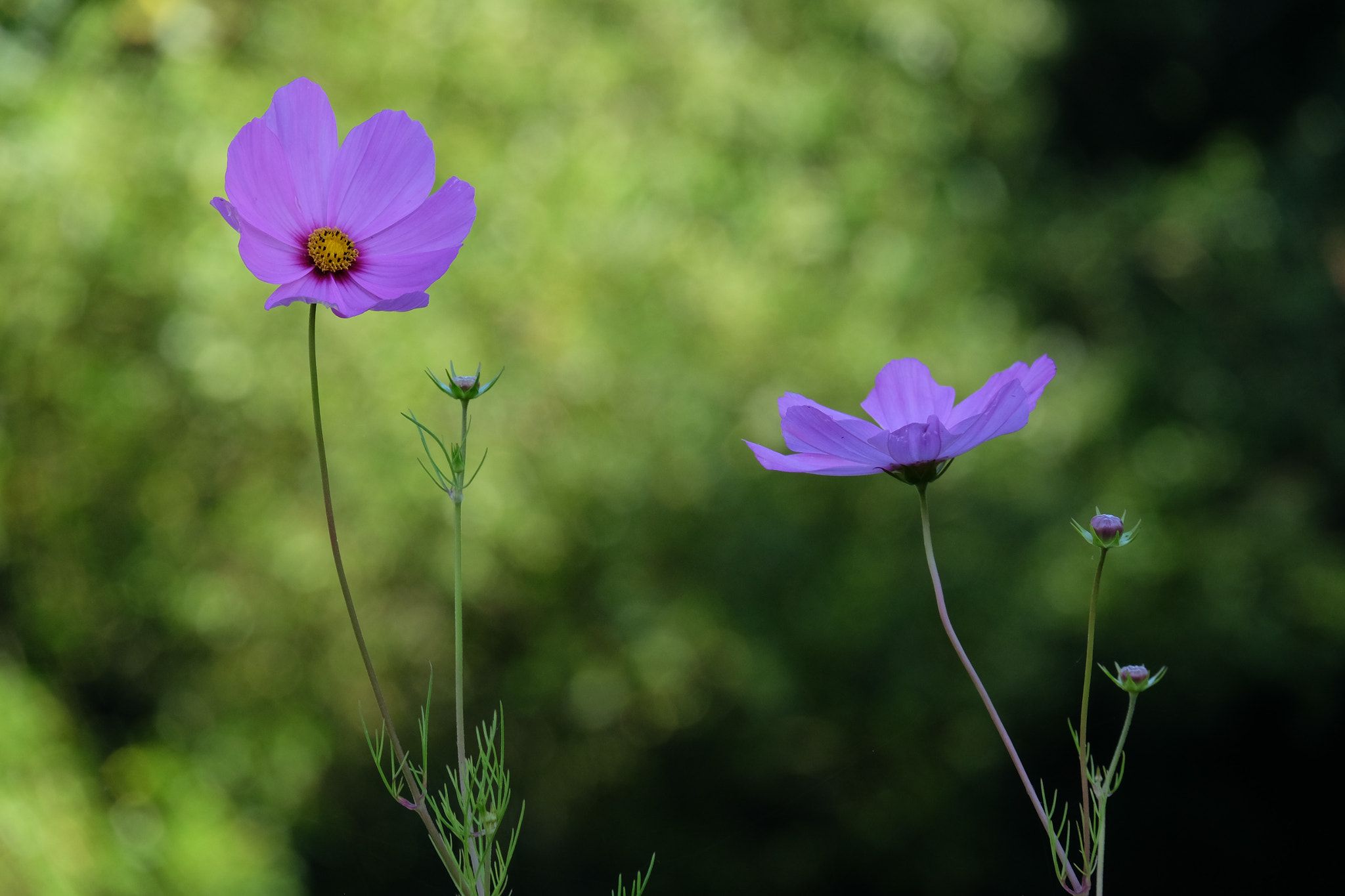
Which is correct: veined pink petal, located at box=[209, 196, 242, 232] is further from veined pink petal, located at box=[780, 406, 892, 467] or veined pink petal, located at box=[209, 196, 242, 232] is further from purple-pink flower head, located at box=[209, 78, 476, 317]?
veined pink petal, located at box=[780, 406, 892, 467]

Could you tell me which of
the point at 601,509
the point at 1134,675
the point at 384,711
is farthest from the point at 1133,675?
the point at 601,509

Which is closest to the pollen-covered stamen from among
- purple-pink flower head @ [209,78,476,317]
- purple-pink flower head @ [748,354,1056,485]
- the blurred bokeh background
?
purple-pink flower head @ [209,78,476,317]

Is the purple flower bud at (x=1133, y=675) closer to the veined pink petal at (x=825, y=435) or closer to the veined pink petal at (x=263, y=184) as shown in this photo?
the veined pink petal at (x=825, y=435)

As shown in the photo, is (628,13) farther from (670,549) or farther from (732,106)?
(670,549)

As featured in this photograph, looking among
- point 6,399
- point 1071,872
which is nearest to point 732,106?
point 6,399

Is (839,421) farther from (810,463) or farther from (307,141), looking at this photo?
(307,141)

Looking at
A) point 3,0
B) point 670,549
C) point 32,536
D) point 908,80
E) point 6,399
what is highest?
point 3,0
